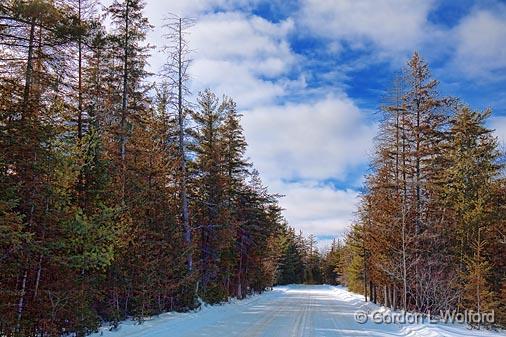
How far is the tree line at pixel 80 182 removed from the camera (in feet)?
32.8

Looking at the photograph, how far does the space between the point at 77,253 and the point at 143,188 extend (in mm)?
5345

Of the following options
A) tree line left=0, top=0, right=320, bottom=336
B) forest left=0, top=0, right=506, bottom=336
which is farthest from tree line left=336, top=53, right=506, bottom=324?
tree line left=0, top=0, right=320, bottom=336

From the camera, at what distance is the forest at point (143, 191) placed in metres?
10.4

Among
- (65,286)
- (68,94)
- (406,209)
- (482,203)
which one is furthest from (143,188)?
(482,203)

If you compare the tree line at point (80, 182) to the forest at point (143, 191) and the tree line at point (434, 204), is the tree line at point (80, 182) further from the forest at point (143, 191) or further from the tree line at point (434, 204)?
the tree line at point (434, 204)

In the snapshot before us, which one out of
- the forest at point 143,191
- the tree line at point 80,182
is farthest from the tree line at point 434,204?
the tree line at point 80,182

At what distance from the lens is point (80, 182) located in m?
13.0

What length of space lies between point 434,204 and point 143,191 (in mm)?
16745

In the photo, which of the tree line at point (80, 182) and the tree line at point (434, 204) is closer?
the tree line at point (80, 182)

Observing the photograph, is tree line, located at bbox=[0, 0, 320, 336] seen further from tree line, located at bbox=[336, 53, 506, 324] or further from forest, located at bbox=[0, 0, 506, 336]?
tree line, located at bbox=[336, 53, 506, 324]

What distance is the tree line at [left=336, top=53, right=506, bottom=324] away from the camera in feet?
74.9

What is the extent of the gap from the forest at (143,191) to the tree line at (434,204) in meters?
0.10

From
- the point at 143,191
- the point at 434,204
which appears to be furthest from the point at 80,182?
the point at 434,204

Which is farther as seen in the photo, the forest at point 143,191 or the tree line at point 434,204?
the tree line at point 434,204
